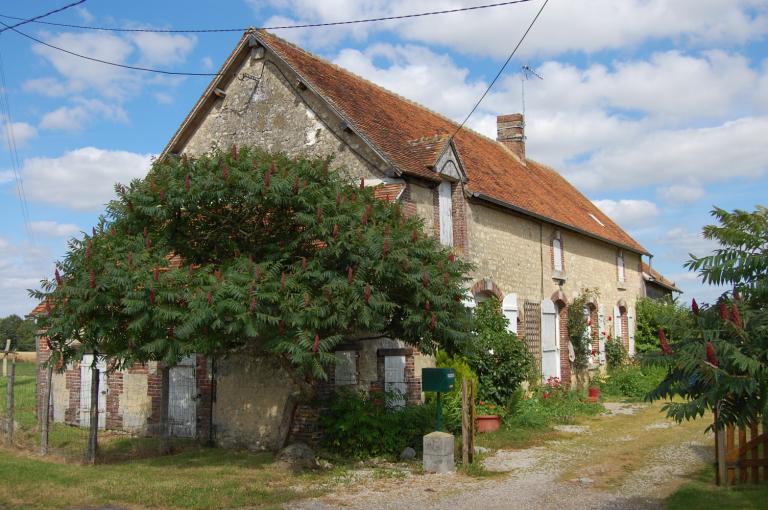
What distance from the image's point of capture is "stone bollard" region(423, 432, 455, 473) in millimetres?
9727

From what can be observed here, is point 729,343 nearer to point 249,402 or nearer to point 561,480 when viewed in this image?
point 561,480

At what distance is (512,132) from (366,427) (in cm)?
1560

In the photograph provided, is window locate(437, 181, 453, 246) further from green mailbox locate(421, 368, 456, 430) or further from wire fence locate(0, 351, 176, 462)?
wire fence locate(0, 351, 176, 462)

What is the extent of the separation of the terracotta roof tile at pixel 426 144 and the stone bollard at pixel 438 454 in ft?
16.3

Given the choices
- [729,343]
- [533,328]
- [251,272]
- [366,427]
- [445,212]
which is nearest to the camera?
[729,343]

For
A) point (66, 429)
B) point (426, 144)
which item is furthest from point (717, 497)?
point (66, 429)

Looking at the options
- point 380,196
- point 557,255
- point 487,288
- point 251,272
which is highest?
point 380,196

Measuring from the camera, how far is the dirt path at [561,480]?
817 cm

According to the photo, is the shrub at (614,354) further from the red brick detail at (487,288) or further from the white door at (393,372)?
the white door at (393,372)

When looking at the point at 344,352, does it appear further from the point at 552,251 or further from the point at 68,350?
the point at 552,251

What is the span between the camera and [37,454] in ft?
37.6

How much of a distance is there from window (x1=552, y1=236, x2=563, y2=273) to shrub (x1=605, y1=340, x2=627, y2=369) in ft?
13.5

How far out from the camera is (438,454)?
9734 mm

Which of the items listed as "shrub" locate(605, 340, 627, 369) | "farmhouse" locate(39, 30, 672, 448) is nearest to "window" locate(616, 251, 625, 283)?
"shrub" locate(605, 340, 627, 369)
